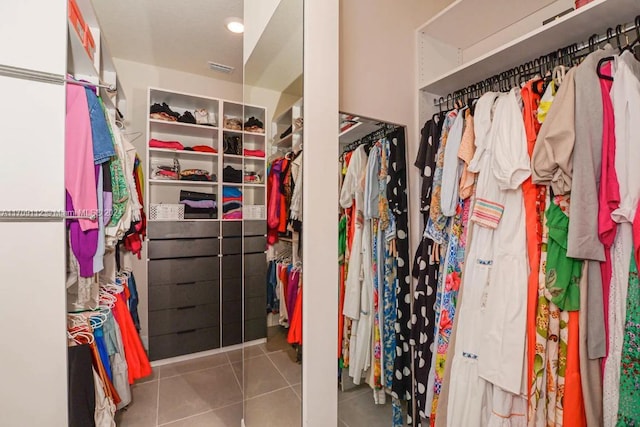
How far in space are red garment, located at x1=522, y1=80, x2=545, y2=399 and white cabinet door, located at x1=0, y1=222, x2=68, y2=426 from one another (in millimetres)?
1802

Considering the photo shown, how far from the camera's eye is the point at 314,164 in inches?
39.9

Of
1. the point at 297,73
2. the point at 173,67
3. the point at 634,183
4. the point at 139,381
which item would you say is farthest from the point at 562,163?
the point at 173,67

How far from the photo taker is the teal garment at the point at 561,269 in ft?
2.81

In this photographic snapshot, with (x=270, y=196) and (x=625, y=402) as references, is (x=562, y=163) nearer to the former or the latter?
(x=625, y=402)

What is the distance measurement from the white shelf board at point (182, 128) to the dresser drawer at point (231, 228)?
977 millimetres

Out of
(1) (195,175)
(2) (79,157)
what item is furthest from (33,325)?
(1) (195,175)

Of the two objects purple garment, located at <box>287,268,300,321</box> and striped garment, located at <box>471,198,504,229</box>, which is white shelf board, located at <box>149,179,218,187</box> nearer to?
purple garment, located at <box>287,268,300,321</box>

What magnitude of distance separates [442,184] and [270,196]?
795 mm

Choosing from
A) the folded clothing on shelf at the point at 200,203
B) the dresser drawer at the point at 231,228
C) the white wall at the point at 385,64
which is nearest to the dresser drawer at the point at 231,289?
the dresser drawer at the point at 231,228

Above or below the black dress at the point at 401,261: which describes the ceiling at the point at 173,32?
above

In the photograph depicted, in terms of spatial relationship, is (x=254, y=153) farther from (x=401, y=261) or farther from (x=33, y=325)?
(x=33, y=325)

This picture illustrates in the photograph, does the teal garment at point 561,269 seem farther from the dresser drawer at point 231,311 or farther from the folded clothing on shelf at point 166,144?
the folded clothing on shelf at point 166,144

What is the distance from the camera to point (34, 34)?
1088 millimetres

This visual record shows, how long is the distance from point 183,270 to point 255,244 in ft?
4.56
